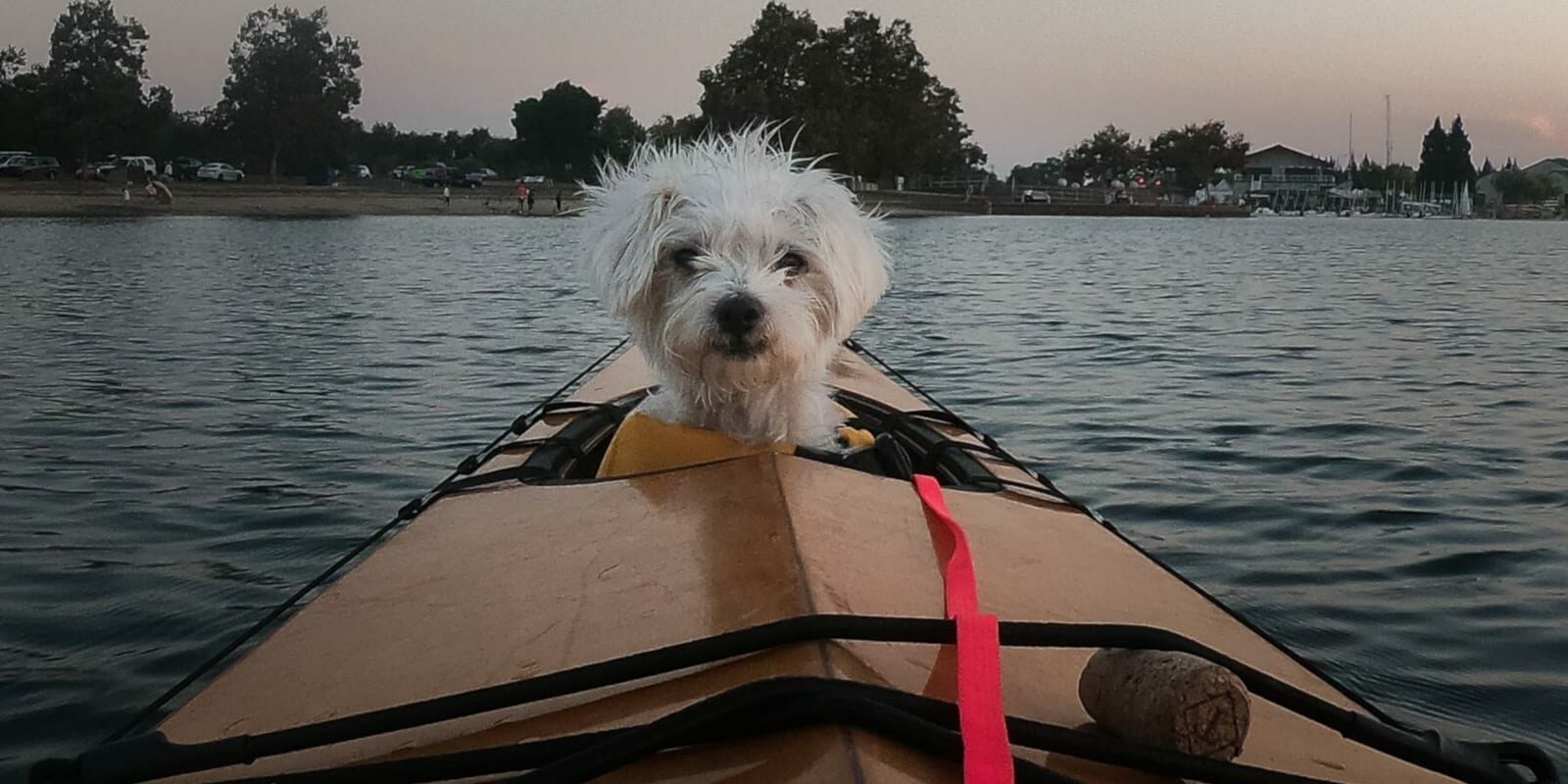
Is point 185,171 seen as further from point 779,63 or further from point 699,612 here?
point 699,612

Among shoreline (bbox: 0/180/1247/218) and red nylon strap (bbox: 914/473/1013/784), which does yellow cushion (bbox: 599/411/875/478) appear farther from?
shoreline (bbox: 0/180/1247/218)

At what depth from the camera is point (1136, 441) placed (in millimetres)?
8516

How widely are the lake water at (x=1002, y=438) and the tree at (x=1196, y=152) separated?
11304 centimetres

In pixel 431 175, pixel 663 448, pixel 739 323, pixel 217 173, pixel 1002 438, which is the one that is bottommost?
pixel 1002 438

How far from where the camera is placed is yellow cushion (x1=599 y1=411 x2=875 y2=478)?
3.46 meters

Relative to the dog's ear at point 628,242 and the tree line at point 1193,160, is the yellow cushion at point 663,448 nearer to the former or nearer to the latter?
the dog's ear at point 628,242

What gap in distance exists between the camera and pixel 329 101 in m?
87.3

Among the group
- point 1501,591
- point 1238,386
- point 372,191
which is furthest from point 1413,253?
point 372,191

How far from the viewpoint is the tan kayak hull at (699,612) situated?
1818 mm

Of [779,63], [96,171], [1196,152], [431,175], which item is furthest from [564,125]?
[1196,152]

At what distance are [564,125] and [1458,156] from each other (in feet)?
314

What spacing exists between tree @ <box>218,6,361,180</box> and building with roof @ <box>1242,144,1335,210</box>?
102894 mm

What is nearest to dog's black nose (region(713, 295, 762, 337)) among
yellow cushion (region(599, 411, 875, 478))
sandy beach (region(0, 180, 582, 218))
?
yellow cushion (region(599, 411, 875, 478))

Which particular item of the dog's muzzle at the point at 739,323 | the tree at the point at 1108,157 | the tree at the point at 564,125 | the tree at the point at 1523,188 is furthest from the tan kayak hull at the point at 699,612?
the tree at the point at 1523,188
